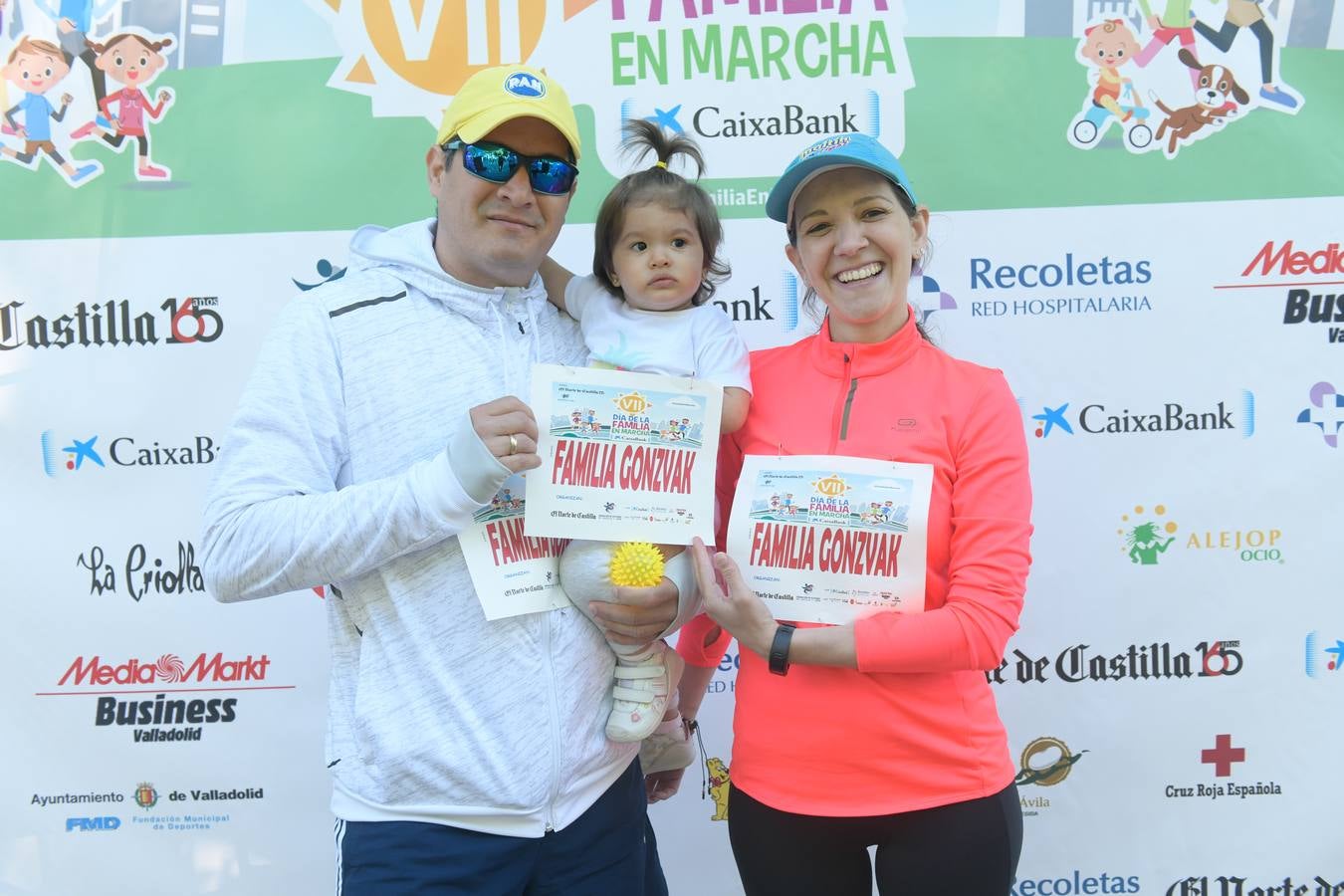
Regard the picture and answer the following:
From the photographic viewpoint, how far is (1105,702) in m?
2.81

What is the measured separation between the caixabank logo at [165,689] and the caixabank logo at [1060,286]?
251 cm

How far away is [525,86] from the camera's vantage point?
1692mm

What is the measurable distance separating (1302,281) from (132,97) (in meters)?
3.63

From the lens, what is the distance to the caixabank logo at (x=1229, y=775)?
9.21ft

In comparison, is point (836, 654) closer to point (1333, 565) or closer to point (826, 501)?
point (826, 501)

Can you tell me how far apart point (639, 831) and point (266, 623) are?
1.54 metres

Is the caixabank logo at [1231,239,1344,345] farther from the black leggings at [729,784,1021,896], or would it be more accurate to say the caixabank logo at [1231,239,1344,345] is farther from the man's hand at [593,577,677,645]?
the man's hand at [593,577,677,645]

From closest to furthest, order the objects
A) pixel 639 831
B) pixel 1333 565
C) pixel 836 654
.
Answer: pixel 836 654 → pixel 639 831 → pixel 1333 565

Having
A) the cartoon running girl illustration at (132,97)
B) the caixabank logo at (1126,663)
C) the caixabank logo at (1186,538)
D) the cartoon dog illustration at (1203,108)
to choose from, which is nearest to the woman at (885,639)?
the caixabank logo at (1126,663)

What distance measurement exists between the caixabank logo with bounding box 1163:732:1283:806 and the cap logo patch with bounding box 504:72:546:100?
8.88 ft

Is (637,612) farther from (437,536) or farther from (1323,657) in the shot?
(1323,657)

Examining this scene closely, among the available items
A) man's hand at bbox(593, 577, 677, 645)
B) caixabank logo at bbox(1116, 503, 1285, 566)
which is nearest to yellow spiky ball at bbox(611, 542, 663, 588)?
man's hand at bbox(593, 577, 677, 645)

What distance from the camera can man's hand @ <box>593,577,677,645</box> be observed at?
166 centimetres

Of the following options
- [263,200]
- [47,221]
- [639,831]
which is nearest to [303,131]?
[263,200]
